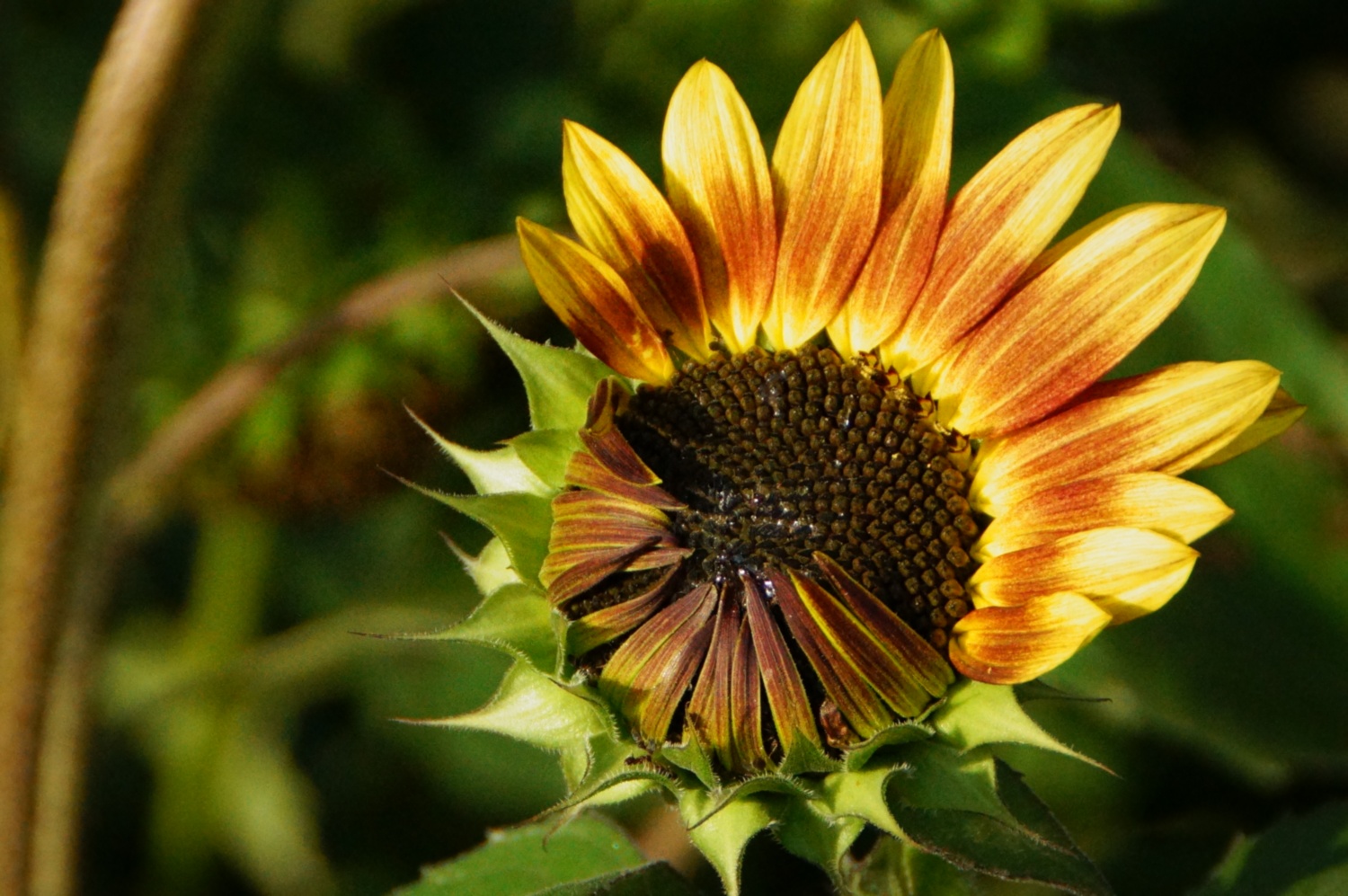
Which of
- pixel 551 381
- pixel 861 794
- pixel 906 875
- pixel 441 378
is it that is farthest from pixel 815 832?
pixel 441 378

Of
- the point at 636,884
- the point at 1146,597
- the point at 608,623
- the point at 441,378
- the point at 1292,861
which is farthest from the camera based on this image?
the point at 441,378

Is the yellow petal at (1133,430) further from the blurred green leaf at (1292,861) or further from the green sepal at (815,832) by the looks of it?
the blurred green leaf at (1292,861)

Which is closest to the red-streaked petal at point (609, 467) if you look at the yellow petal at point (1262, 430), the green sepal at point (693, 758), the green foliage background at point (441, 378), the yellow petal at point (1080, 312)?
Result: the green sepal at point (693, 758)

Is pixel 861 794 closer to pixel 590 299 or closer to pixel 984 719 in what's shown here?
Result: pixel 984 719

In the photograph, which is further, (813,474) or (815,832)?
(813,474)

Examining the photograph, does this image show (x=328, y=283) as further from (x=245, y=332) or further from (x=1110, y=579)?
(x=1110, y=579)

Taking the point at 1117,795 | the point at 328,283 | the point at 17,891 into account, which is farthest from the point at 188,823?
the point at 1117,795
